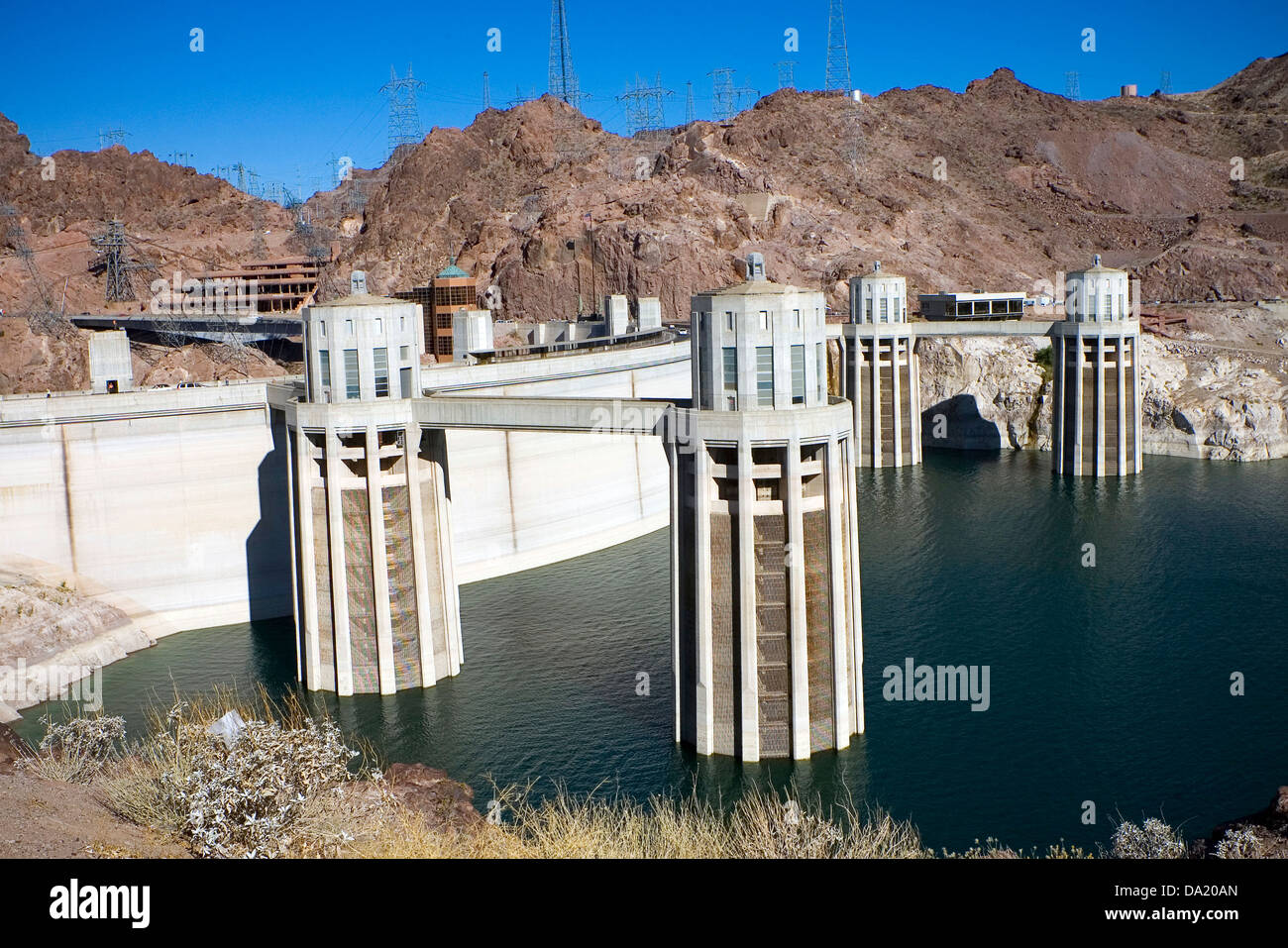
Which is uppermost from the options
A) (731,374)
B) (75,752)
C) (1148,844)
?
(731,374)

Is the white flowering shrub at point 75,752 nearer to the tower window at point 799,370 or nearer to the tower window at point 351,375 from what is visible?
the tower window at point 351,375

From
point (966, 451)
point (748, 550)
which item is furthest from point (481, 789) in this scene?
point (966, 451)

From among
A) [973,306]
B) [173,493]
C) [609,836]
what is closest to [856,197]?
[973,306]

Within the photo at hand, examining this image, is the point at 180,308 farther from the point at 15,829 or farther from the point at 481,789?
the point at 15,829

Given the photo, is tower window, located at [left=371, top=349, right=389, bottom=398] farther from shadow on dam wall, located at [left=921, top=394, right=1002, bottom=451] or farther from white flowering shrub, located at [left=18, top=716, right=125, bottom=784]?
shadow on dam wall, located at [left=921, top=394, right=1002, bottom=451]

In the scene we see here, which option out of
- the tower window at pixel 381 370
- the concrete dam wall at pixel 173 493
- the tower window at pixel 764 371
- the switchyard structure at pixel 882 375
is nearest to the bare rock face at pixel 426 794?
the tower window at pixel 764 371

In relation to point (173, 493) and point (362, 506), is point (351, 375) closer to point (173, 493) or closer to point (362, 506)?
point (362, 506)
